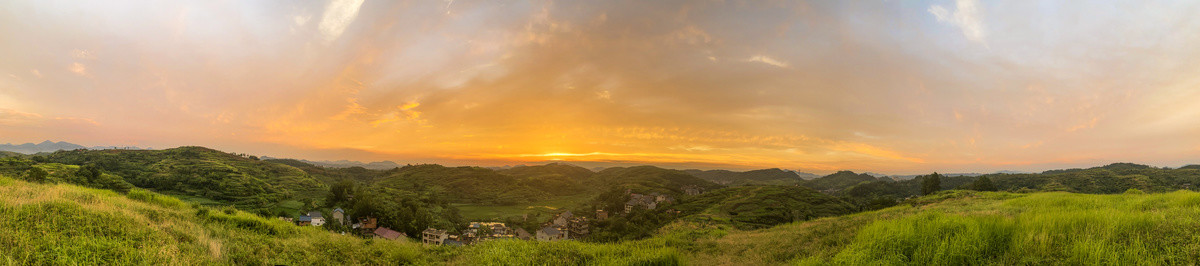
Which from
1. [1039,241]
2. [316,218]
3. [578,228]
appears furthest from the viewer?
[578,228]

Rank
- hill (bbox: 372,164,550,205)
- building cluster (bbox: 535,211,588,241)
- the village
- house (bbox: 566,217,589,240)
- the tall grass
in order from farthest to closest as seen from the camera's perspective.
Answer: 1. hill (bbox: 372,164,550,205)
2. house (bbox: 566,217,589,240)
3. building cluster (bbox: 535,211,588,241)
4. the village
5. the tall grass

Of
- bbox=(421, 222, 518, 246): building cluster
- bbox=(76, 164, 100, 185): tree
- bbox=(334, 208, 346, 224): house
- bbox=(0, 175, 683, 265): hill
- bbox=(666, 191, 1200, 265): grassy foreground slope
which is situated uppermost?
bbox=(666, 191, 1200, 265): grassy foreground slope

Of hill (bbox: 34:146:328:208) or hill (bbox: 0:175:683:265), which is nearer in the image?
hill (bbox: 0:175:683:265)

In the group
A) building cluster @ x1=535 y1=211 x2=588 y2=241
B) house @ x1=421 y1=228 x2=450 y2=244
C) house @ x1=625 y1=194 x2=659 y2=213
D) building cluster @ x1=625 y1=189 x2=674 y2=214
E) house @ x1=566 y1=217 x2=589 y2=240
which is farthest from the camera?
house @ x1=625 y1=194 x2=659 y2=213

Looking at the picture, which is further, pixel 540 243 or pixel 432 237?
pixel 432 237

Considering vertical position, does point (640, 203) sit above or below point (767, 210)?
below

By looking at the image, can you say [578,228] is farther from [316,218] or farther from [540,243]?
[540,243]

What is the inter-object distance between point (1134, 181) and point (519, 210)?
149 meters

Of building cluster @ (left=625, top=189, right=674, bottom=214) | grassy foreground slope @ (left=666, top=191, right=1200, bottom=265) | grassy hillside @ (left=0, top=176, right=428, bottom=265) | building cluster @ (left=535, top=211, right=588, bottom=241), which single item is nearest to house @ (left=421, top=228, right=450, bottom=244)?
building cluster @ (left=535, top=211, right=588, bottom=241)

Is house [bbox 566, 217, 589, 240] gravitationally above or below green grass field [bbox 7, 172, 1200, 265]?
below

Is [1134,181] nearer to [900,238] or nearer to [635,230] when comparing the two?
[635,230]

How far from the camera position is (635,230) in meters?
54.7

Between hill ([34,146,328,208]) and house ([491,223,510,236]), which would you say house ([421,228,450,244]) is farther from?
hill ([34,146,328,208])

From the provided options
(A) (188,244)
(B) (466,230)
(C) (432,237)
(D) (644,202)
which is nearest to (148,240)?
(A) (188,244)
